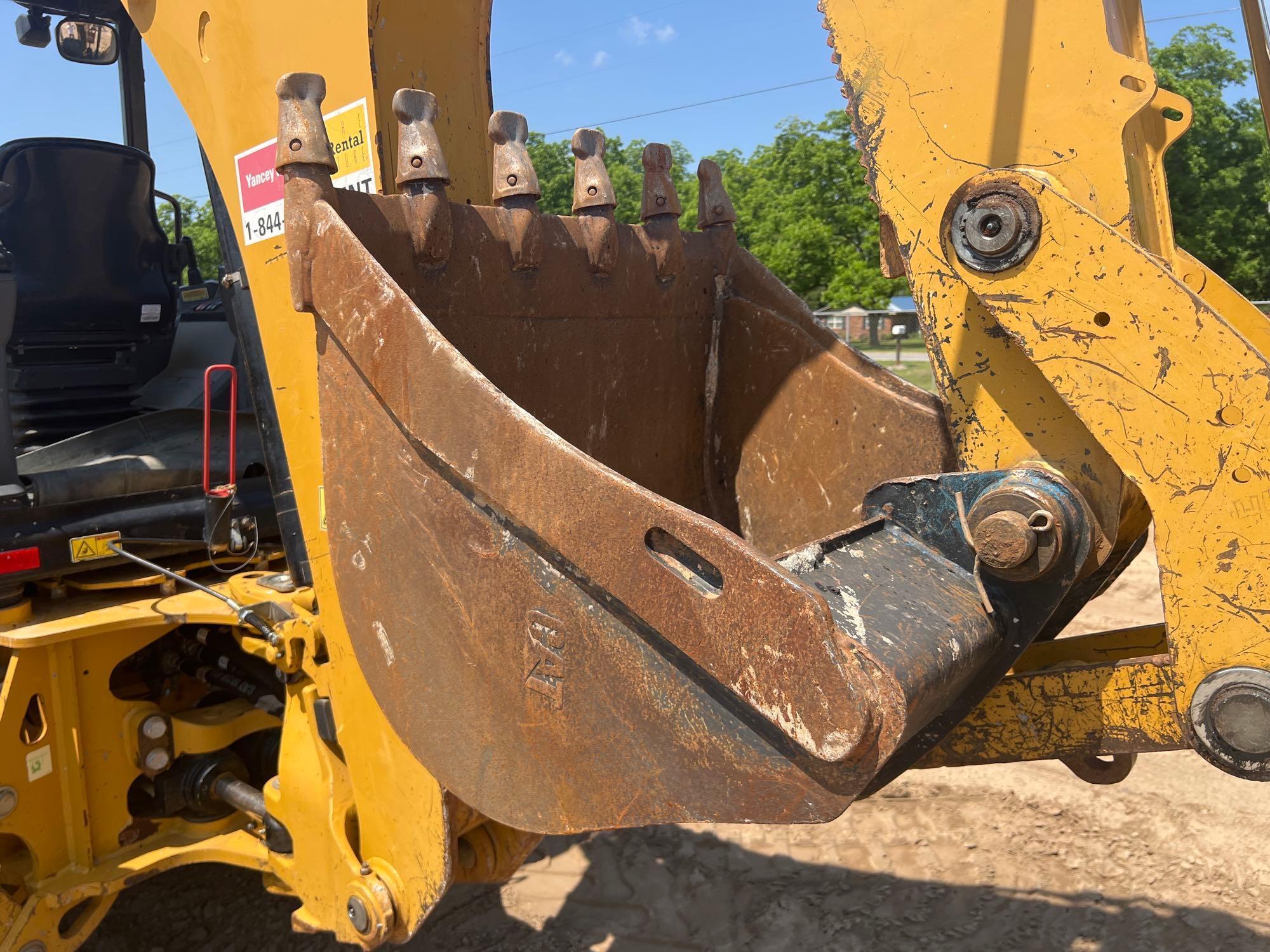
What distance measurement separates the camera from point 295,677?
2453mm

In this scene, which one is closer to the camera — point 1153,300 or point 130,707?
point 1153,300

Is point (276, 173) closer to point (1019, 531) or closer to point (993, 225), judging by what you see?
point (993, 225)

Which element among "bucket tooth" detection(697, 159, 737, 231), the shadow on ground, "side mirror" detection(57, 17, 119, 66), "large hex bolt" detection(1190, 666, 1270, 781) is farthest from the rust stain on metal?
"side mirror" detection(57, 17, 119, 66)

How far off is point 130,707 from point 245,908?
1.08 m

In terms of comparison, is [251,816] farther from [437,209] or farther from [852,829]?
[852,829]

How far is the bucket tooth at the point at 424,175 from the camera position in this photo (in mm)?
1842

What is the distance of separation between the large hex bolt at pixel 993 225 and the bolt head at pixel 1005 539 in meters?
0.40

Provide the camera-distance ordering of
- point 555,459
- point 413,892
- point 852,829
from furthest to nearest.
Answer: point 852,829, point 413,892, point 555,459

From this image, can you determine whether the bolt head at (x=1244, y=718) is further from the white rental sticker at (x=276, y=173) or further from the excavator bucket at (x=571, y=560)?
the white rental sticker at (x=276, y=173)

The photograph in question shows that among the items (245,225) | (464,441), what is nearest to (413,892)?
(464,441)

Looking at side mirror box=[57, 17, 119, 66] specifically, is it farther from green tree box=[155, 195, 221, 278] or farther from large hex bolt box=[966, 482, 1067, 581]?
large hex bolt box=[966, 482, 1067, 581]

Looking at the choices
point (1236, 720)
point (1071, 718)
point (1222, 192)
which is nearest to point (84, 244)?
point (1071, 718)

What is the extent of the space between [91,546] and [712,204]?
187 cm

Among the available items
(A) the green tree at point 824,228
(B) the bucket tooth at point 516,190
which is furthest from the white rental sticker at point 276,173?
(A) the green tree at point 824,228
